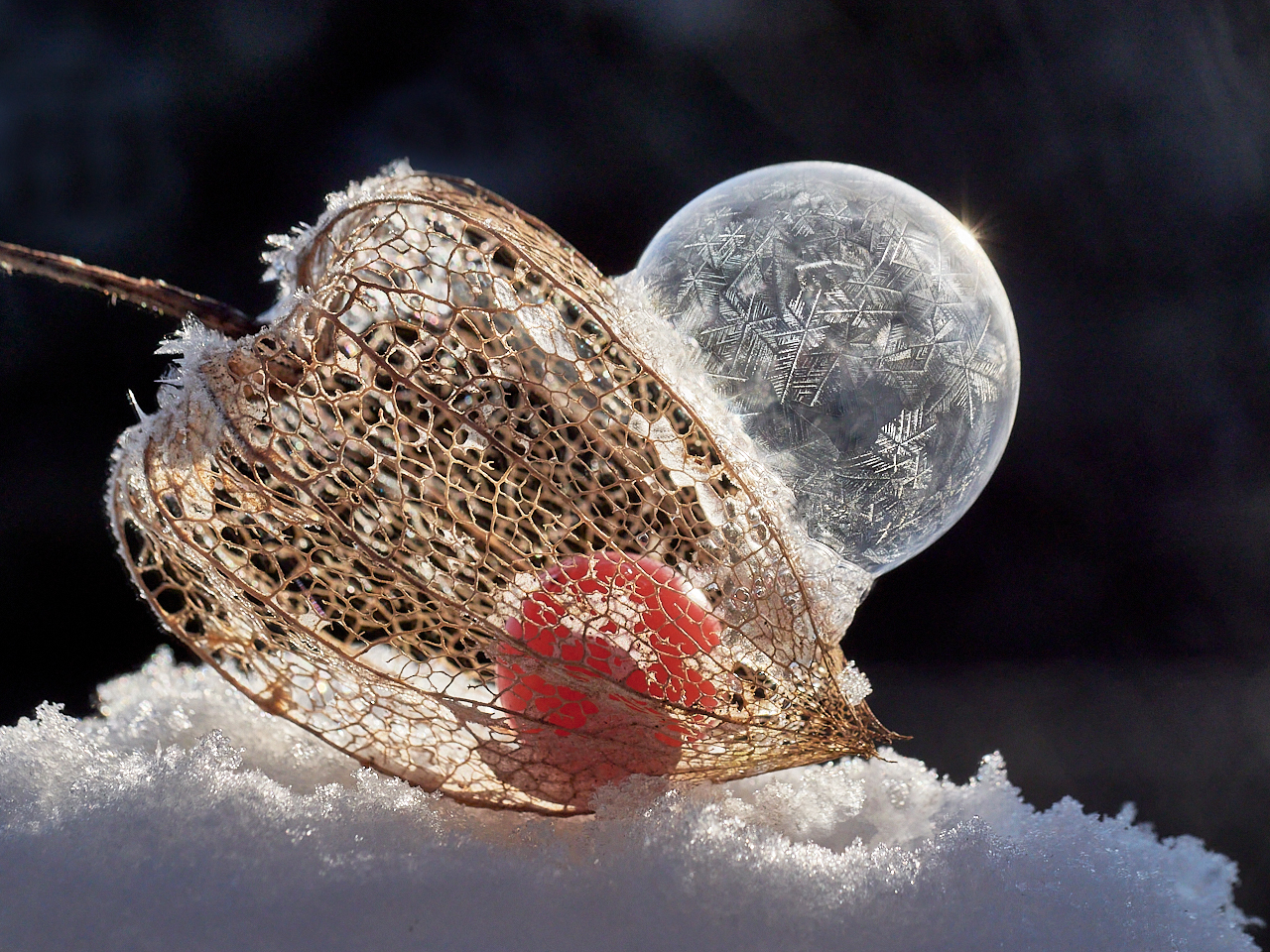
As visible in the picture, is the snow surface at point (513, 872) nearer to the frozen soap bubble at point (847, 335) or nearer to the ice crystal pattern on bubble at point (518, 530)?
the ice crystal pattern on bubble at point (518, 530)

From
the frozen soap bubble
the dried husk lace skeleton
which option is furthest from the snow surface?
the frozen soap bubble

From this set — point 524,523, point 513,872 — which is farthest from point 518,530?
point 513,872

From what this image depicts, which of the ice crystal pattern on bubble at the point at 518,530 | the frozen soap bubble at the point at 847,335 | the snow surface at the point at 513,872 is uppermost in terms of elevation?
the frozen soap bubble at the point at 847,335

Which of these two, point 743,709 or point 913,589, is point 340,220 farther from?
point 913,589

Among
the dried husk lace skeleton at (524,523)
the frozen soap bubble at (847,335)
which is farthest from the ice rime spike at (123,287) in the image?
the frozen soap bubble at (847,335)

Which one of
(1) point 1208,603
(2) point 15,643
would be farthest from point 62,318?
(1) point 1208,603

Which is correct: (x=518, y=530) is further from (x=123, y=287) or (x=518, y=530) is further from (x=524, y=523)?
(x=123, y=287)

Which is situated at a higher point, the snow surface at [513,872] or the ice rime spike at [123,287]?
the ice rime spike at [123,287]
